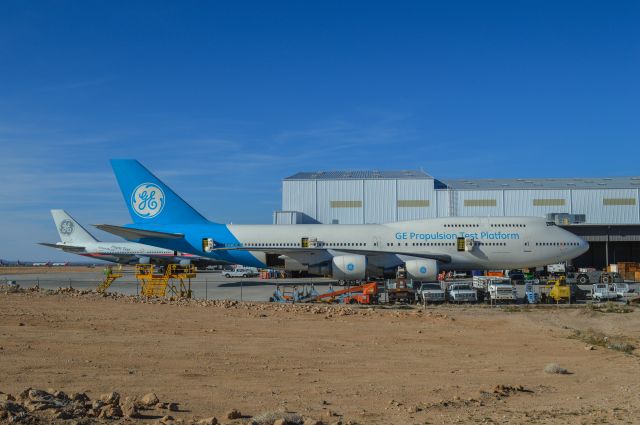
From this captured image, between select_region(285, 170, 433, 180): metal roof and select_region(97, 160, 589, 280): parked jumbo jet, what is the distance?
899 inches

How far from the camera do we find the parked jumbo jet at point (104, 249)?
2608 inches

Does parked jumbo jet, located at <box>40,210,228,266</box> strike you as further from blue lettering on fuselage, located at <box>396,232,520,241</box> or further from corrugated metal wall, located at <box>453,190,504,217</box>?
blue lettering on fuselage, located at <box>396,232,520,241</box>

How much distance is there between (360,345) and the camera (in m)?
16.4

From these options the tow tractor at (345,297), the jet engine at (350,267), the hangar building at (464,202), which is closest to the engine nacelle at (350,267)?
the jet engine at (350,267)

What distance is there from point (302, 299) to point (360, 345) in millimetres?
13823

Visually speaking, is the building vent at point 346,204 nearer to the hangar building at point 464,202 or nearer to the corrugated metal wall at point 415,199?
the hangar building at point 464,202

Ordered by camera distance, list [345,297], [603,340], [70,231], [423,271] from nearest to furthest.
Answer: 1. [603,340]
2. [345,297]
3. [423,271]
4. [70,231]

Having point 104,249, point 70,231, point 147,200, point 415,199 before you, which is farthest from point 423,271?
point 70,231

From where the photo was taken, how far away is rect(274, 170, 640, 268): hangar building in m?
60.5

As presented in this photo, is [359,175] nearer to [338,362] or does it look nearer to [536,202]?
[536,202]

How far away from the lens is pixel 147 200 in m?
42.8

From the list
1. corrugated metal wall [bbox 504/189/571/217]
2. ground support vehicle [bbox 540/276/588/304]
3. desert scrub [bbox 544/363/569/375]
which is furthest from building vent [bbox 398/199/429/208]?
desert scrub [bbox 544/363/569/375]

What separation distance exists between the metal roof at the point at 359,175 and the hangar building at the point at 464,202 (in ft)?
0.82

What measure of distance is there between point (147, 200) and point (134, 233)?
3649 millimetres
